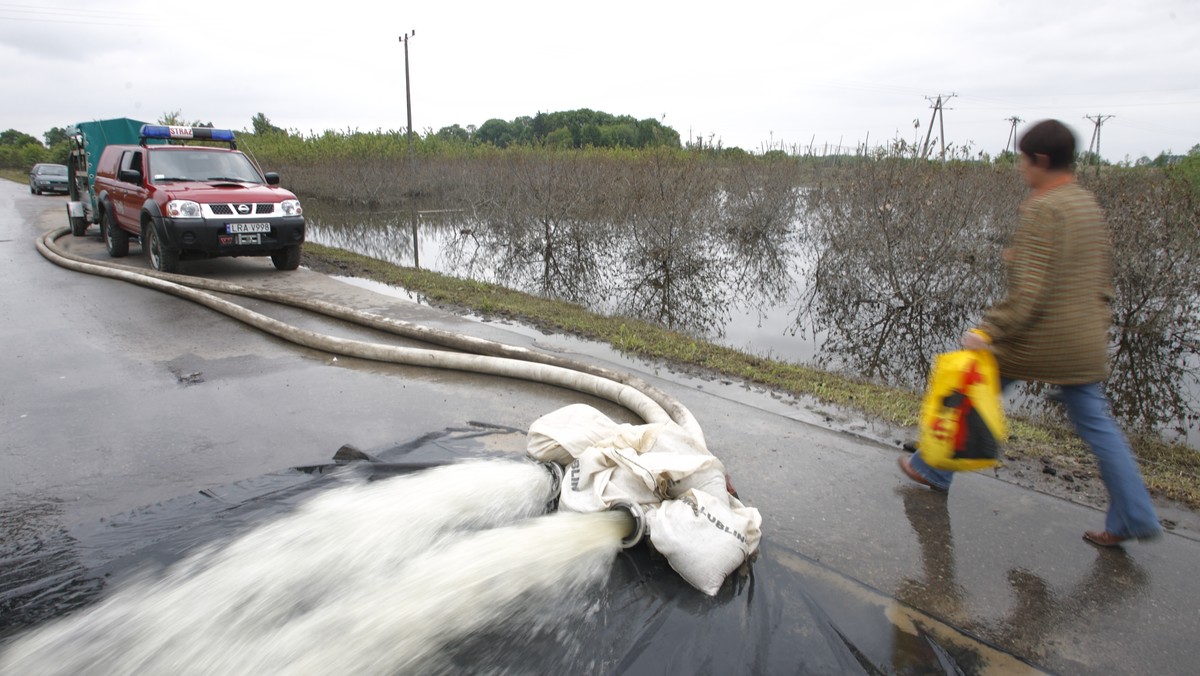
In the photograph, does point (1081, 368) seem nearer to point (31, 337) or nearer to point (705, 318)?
point (705, 318)

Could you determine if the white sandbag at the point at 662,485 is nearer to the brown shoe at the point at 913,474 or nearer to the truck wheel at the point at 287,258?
the brown shoe at the point at 913,474

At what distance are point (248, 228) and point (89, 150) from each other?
9.07 m

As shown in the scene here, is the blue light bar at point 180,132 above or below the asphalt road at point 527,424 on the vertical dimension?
above

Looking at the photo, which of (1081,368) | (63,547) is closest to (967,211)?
(1081,368)

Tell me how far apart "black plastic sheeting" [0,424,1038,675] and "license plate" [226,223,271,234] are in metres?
7.70

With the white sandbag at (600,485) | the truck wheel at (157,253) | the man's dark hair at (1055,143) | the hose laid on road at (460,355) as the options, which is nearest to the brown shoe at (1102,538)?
the man's dark hair at (1055,143)

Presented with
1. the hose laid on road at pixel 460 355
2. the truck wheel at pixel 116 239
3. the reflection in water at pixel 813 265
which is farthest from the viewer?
the truck wheel at pixel 116 239

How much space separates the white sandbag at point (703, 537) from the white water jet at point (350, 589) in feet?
0.83

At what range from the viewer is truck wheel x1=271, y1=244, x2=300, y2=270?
37.2 ft

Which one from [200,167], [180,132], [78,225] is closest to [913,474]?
[200,167]

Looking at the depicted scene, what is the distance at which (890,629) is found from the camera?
274 centimetres

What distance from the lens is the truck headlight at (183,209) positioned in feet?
32.1

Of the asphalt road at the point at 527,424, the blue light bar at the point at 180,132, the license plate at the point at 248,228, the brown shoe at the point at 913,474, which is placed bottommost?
the asphalt road at the point at 527,424

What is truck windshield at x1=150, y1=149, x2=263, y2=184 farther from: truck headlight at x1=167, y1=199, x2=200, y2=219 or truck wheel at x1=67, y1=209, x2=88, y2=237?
truck wheel at x1=67, y1=209, x2=88, y2=237
